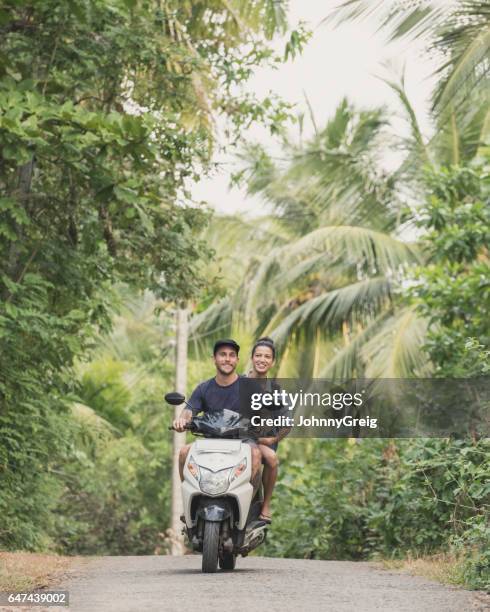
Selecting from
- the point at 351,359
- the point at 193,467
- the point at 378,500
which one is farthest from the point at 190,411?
the point at 351,359

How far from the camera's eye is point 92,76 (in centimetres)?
1326

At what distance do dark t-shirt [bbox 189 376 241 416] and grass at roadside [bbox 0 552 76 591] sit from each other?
1.64 m

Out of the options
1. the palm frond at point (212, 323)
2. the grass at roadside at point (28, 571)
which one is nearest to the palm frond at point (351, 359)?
the palm frond at point (212, 323)

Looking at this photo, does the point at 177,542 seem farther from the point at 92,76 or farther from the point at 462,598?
the point at 462,598

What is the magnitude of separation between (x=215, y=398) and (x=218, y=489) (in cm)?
78

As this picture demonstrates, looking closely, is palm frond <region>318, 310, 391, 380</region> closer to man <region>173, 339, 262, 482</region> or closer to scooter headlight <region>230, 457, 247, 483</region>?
man <region>173, 339, 262, 482</region>

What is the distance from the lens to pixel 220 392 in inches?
365

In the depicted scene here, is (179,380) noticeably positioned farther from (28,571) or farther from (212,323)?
(28,571)

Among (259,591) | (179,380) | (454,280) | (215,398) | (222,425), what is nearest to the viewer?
(259,591)

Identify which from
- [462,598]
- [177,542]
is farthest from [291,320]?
[462,598]

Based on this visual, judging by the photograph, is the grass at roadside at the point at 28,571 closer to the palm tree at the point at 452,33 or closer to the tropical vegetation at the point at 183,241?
the tropical vegetation at the point at 183,241

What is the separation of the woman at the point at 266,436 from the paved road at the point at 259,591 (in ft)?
2.07

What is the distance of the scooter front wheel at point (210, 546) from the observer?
876cm

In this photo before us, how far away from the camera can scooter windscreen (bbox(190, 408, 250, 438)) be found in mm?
9078
